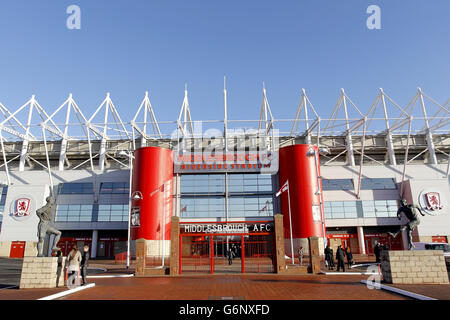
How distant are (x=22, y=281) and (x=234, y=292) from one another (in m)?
9.28

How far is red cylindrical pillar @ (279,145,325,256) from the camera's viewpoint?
114 ft

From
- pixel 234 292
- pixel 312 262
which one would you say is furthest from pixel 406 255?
pixel 234 292

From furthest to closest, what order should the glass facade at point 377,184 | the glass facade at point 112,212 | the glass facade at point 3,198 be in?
the glass facade at point 3,198 < the glass facade at point 377,184 < the glass facade at point 112,212

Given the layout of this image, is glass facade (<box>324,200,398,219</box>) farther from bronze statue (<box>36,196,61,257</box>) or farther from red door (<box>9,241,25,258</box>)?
red door (<box>9,241,25,258</box>)

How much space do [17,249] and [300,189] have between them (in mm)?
37302

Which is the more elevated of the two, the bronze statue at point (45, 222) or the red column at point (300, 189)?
the red column at point (300, 189)

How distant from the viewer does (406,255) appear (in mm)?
13609

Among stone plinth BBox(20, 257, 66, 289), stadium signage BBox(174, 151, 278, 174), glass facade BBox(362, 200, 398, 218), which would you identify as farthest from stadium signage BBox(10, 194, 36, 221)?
glass facade BBox(362, 200, 398, 218)

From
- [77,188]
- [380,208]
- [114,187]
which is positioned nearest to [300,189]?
[380,208]

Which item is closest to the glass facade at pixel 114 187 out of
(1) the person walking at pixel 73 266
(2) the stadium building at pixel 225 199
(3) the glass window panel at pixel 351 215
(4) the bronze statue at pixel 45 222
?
(2) the stadium building at pixel 225 199

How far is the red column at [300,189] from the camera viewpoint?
34906 mm

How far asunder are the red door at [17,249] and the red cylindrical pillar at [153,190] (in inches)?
621

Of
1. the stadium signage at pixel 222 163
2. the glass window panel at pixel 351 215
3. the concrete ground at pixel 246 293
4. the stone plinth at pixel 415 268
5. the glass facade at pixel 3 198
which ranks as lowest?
the concrete ground at pixel 246 293

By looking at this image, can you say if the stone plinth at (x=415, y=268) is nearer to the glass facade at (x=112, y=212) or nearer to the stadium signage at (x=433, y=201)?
the stadium signage at (x=433, y=201)
